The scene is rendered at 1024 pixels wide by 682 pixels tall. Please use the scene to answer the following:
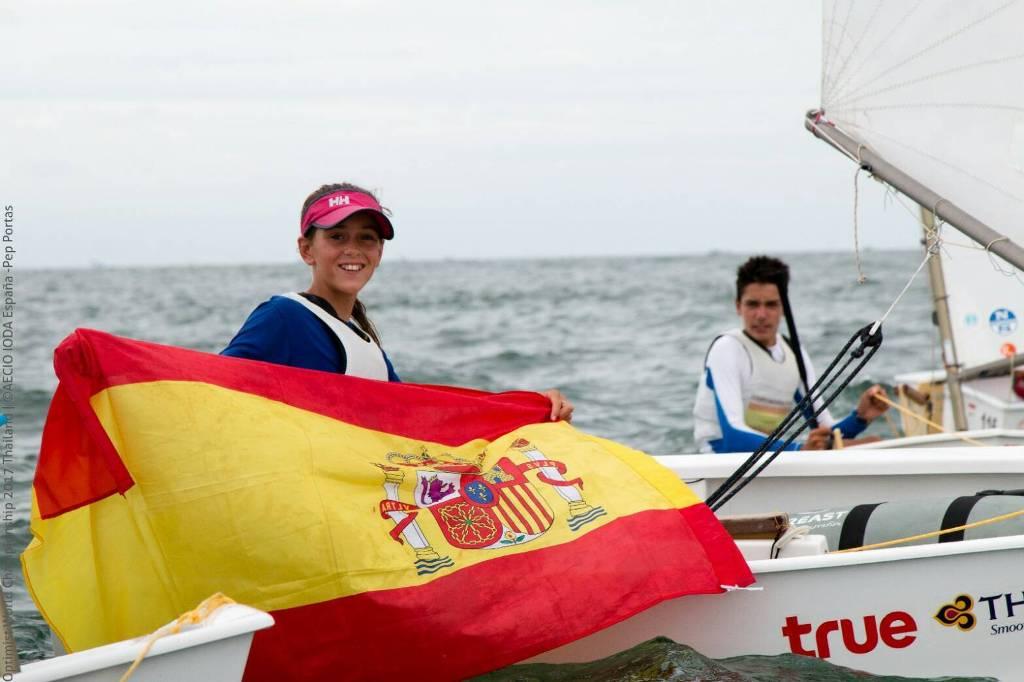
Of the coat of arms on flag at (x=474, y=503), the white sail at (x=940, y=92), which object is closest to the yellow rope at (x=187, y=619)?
the coat of arms on flag at (x=474, y=503)

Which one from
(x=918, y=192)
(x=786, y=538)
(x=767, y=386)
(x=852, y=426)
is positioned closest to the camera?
(x=786, y=538)

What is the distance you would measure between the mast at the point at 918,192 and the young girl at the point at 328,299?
1.47m

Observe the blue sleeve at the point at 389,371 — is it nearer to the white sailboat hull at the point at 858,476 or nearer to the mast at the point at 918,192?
the white sailboat hull at the point at 858,476

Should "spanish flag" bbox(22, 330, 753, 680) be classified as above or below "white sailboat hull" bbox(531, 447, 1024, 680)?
above

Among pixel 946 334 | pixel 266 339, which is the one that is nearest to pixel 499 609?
pixel 266 339

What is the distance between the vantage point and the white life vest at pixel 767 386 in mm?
5133

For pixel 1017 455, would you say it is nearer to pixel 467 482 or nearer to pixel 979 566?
pixel 979 566

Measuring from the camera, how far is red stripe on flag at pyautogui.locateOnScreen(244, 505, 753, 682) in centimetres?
268

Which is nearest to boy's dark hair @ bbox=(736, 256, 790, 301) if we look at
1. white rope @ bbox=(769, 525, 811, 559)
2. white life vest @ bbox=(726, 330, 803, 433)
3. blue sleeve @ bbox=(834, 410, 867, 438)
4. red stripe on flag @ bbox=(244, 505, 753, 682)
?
white life vest @ bbox=(726, 330, 803, 433)

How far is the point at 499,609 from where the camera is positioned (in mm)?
2840

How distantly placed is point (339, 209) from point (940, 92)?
178cm

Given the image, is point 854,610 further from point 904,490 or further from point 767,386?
point 767,386

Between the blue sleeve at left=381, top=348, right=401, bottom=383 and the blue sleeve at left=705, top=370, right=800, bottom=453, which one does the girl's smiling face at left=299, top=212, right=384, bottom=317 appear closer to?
the blue sleeve at left=381, top=348, right=401, bottom=383

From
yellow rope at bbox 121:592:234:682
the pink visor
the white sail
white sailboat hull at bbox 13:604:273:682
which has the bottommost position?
white sailboat hull at bbox 13:604:273:682
